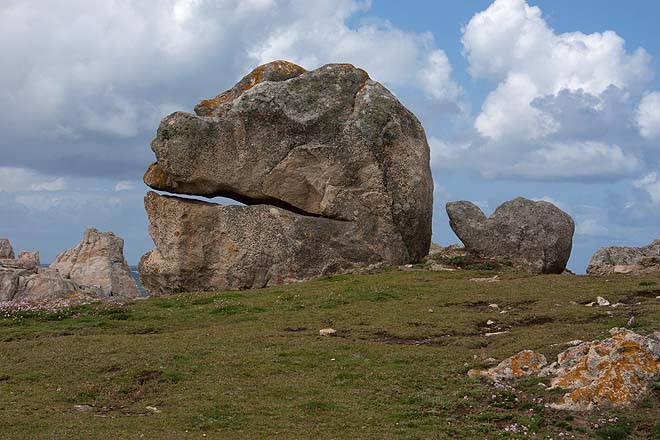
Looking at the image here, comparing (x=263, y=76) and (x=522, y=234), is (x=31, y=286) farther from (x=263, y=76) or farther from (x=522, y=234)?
(x=522, y=234)

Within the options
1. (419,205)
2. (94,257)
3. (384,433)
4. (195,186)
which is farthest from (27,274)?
(384,433)

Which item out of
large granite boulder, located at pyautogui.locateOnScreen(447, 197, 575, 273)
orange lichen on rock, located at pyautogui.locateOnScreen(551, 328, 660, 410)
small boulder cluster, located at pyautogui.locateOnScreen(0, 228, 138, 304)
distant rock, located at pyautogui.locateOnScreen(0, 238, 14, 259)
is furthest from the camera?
distant rock, located at pyautogui.locateOnScreen(0, 238, 14, 259)

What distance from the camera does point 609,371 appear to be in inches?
785

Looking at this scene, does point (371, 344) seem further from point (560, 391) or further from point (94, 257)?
point (94, 257)

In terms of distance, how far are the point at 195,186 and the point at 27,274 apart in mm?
10821

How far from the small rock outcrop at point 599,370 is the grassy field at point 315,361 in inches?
16.8

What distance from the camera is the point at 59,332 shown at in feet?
105

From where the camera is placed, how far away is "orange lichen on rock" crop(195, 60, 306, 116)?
4859cm

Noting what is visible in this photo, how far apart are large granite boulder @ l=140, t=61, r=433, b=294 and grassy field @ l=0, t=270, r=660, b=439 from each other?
4.68 meters

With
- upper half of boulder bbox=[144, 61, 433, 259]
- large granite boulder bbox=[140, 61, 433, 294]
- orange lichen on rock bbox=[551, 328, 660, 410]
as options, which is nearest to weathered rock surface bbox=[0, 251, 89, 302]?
large granite boulder bbox=[140, 61, 433, 294]

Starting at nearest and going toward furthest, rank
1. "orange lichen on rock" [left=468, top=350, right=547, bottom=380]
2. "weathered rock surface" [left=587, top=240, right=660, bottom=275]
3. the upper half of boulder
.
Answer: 1. "orange lichen on rock" [left=468, top=350, right=547, bottom=380]
2. "weathered rock surface" [left=587, top=240, right=660, bottom=275]
3. the upper half of boulder

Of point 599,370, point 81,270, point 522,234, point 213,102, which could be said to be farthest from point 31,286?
point 599,370

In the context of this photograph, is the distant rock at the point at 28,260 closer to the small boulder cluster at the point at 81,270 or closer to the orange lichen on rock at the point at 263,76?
the small boulder cluster at the point at 81,270

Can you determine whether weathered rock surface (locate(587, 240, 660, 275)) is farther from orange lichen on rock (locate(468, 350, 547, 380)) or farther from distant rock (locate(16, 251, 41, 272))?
distant rock (locate(16, 251, 41, 272))
